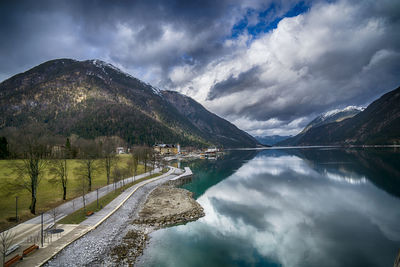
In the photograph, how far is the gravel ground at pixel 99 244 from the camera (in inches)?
694

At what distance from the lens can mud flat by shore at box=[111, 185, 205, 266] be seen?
20.6 m

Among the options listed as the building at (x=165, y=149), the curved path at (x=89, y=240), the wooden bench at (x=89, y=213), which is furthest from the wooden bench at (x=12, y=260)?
the building at (x=165, y=149)

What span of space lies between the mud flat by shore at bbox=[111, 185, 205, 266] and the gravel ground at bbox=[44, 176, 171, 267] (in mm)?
811

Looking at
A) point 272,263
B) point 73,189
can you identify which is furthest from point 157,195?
point 272,263

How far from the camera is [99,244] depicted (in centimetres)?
2109

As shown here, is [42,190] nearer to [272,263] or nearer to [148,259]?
[148,259]

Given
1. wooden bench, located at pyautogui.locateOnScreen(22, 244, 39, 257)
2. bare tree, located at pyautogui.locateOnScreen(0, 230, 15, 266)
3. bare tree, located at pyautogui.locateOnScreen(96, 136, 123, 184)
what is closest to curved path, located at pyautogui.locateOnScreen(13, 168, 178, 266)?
wooden bench, located at pyautogui.locateOnScreen(22, 244, 39, 257)

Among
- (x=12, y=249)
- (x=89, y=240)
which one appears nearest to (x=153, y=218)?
(x=89, y=240)

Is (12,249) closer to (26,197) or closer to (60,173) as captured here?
(60,173)

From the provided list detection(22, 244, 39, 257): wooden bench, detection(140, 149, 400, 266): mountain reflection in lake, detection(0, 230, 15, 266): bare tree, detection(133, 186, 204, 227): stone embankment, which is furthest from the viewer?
detection(133, 186, 204, 227): stone embankment

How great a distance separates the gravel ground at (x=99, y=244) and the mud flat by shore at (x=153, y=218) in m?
0.81

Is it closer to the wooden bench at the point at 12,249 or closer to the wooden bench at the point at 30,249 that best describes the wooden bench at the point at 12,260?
the wooden bench at the point at 30,249

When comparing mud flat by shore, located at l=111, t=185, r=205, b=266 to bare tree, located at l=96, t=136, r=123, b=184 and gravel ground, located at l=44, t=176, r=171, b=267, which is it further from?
bare tree, located at l=96, t=136, r=123, b=184

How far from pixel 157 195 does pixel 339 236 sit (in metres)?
34.1
